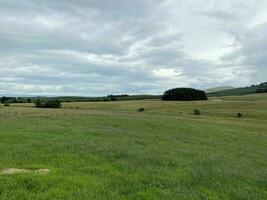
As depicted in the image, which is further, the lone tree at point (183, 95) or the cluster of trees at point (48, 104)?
the lone tree at point (183, 95)

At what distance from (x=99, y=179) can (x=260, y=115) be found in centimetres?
6977

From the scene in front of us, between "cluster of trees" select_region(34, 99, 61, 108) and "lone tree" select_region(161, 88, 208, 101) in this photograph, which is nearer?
"cluster of trees" select_region(34, 99, 61, 108)

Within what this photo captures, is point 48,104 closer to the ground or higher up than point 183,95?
closer to the ground

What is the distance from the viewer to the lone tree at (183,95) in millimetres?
127906

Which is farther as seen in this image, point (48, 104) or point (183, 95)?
point (183, 95)

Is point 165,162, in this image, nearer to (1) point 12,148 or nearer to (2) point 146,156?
(2) point 146,156

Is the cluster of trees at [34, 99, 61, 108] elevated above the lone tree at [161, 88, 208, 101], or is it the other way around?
the lone tree at [161, 88, 208, 101]

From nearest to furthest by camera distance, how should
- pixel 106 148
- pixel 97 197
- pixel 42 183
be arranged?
1. pixel 97 197
2. pixel 42 183
3. pixel 106 148

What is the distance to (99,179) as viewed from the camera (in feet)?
31.3

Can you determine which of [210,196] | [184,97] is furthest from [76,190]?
[184,97]

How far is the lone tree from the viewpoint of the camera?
5036 inches

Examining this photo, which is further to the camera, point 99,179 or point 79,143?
point 79,143

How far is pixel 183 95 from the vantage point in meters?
129

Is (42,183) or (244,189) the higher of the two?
(42,183)
